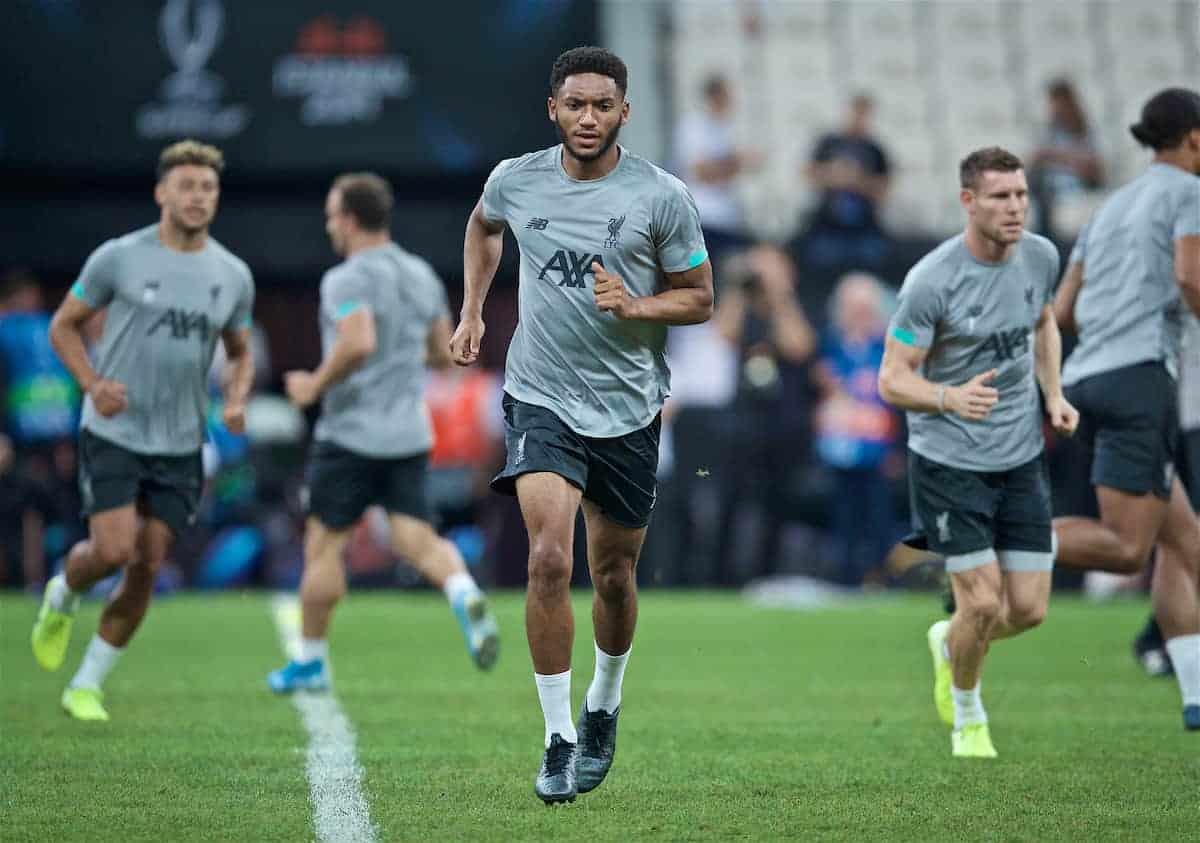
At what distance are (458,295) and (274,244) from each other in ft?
5.92

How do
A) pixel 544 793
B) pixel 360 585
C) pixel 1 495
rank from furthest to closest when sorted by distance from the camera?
pixel 360 585, pixel 1 495, pixel 544 793

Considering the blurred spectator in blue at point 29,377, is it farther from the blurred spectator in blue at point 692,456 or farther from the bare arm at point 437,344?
the bare arm at point 437,344

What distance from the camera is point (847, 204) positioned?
57.3ft

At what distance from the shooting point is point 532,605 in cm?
621

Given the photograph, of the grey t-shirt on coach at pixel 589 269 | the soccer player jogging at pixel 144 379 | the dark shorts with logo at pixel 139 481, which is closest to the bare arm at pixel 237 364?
the soccer player jogging at pixel 144 379

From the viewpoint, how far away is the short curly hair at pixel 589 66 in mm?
6438

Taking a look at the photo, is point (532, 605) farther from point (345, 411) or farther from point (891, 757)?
point (345, 411)

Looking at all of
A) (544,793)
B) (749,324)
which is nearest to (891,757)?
(544,793)

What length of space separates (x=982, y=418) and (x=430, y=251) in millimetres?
9784

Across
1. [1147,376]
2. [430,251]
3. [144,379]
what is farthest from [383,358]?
[430,251]

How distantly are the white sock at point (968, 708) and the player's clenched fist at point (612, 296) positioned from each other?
7.53 ft

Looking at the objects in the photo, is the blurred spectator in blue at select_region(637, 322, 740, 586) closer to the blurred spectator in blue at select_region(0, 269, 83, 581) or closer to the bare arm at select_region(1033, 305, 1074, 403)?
the blurred spectator in blue at select_region(0, 269, 83, 581)

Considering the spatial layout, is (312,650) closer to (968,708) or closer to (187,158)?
(187,158)

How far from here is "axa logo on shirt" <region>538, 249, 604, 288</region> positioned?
6465 mm
